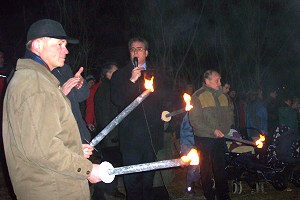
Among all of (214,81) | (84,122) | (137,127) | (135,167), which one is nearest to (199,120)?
(214,81)

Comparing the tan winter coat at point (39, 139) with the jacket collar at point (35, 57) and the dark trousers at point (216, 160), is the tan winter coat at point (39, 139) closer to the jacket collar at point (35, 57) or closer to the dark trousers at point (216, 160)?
the jacket collar at point (35, 57)

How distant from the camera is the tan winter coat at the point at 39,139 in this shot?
2455 mm

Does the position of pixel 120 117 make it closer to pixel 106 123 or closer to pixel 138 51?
pixel 138 51

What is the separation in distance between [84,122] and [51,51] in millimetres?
1139

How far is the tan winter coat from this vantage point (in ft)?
8.05

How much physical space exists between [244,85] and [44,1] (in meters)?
9.19

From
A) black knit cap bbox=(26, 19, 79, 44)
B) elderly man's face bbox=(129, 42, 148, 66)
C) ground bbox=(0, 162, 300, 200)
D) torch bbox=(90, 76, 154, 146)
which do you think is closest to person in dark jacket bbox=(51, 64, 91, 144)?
torch bbox=(90, 76, 154, 146)

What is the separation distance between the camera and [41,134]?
2.46 metres

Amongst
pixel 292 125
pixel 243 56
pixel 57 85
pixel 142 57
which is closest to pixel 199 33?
pixel 243 56

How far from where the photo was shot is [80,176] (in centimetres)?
267

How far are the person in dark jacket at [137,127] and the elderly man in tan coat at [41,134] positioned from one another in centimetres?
189

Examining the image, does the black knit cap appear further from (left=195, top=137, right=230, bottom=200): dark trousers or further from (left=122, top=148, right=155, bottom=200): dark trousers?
(left=195, top=137, right=230, bottom=200): dark trousers

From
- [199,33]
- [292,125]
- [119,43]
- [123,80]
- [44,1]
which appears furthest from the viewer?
[119,43]

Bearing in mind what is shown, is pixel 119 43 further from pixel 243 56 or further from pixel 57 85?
pixel 57 85
